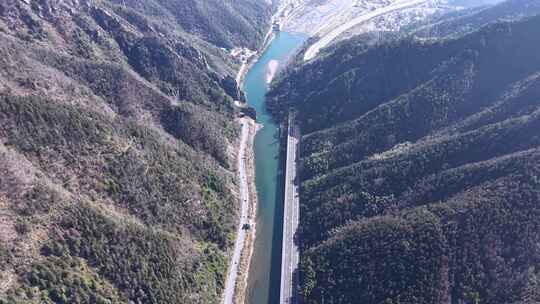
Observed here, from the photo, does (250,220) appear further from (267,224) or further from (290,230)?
(290,230)

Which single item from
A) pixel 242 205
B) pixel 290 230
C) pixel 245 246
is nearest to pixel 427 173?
pixel 290 230

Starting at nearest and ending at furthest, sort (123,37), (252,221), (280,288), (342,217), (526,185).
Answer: (526,185) → (280,288) → (342,217) → (252,221) → (123,37)

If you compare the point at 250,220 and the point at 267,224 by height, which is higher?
the point at 250,220

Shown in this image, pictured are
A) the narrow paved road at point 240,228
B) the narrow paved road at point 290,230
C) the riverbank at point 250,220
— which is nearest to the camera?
the narrow paved road at point 290,230

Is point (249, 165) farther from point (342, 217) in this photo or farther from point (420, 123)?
point (420, 123)

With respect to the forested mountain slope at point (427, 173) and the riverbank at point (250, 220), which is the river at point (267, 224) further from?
the forested mountain slope at point (427, 173)

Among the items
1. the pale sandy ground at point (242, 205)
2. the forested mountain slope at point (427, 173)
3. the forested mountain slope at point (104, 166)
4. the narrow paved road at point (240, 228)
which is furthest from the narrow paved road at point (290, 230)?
the forested mountain slope at point (104, 166)

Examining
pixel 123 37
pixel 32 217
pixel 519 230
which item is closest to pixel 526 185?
pixel 519 230
